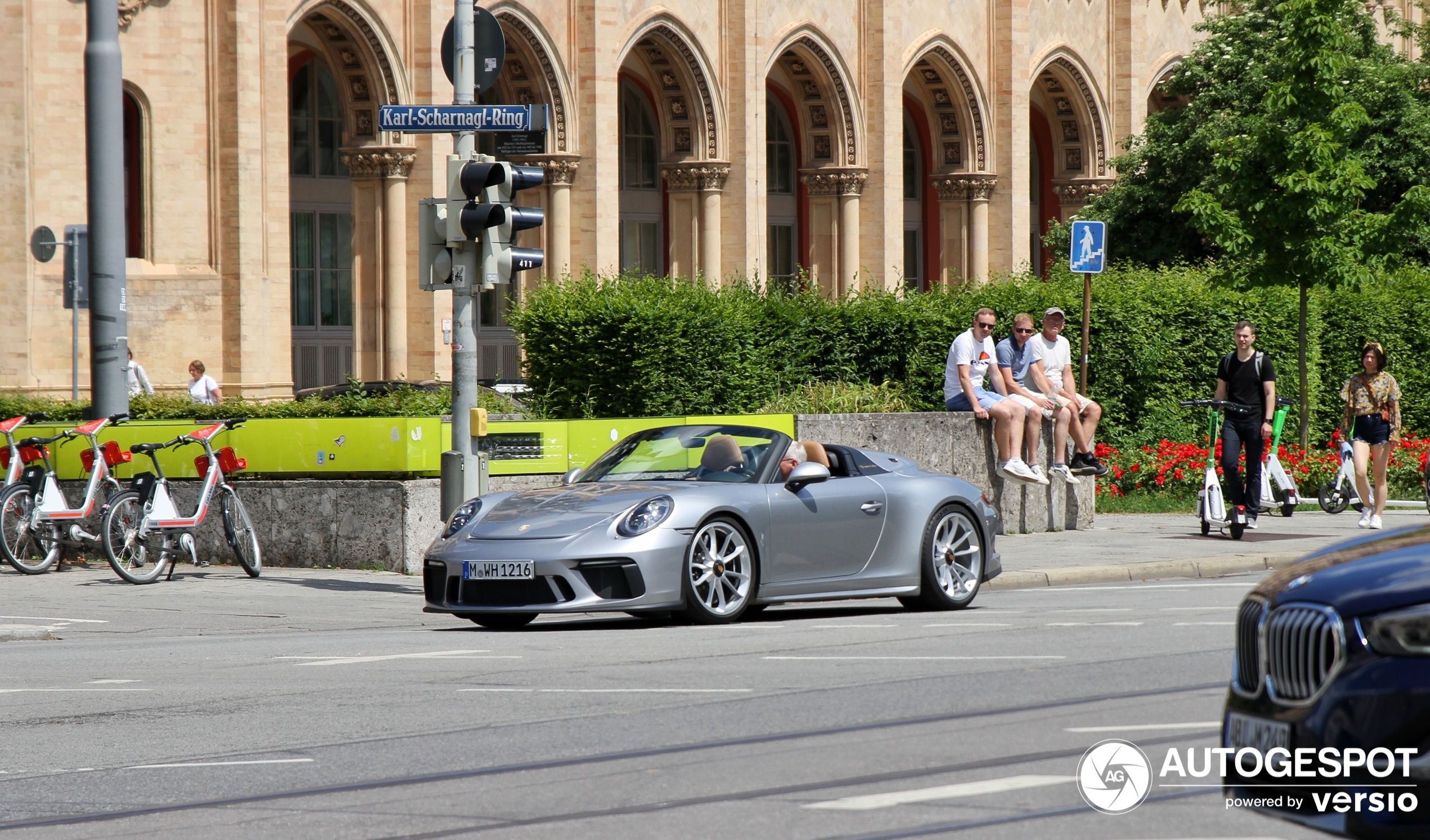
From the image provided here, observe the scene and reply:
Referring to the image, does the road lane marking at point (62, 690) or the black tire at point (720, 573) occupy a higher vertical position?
the black tire at point (720, 573)

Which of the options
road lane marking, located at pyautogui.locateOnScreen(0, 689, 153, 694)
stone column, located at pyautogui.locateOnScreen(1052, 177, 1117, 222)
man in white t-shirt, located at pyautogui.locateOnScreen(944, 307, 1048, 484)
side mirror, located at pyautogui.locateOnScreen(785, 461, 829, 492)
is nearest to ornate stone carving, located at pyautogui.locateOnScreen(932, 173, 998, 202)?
stone column, located at pyautogui.locateOnScreen(1052, 177, 1117, 222)

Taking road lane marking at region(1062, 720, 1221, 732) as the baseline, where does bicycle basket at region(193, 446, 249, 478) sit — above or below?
above

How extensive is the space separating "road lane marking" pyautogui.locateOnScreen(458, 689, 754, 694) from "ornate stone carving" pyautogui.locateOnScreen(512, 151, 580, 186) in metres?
28.1

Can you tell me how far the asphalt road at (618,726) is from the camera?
211 inches

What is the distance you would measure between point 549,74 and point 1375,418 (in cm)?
2107

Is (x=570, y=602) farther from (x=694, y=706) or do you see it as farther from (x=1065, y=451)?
(x=1065, y=451)

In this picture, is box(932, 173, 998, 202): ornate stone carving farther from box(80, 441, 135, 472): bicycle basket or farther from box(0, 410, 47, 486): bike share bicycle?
box(80, 441, 135, 472): bicycle basket

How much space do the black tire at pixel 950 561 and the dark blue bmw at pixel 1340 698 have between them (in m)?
7.09

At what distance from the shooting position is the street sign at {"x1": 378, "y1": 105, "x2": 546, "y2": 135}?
13141 mm

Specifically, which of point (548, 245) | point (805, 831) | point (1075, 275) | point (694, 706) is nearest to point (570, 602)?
point (694, 706)

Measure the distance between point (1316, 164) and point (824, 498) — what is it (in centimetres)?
1389

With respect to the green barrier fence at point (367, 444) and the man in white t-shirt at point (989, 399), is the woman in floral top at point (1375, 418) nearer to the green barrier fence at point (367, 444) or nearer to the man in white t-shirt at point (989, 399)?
the man in white t-shirt at point (989, 399)

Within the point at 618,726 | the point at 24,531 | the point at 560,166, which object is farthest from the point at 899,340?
the point at 560,166

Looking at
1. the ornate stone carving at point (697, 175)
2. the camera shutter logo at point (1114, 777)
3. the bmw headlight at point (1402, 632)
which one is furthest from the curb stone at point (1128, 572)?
the ornate stone carving at point (697, 175)
